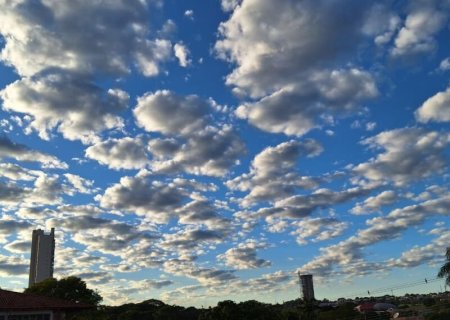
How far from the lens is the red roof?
33.2 metres

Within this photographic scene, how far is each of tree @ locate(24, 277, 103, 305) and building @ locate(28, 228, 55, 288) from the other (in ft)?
260

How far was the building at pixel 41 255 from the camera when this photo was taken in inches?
5832

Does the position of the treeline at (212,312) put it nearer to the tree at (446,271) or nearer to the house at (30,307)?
the house at (30,307)

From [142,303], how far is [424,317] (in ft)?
232

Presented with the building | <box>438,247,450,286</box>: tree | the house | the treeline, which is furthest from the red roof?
the building

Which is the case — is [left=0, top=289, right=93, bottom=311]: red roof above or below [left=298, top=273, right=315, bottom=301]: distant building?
below

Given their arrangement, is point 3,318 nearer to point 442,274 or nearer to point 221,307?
point 221,307

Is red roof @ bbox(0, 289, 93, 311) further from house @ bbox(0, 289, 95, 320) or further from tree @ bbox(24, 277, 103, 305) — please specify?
tree @ bbox(24, 277, 103, 305)

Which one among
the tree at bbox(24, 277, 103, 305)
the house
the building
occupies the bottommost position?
the house

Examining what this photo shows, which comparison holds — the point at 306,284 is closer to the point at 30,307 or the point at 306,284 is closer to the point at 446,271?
the point at 446,271

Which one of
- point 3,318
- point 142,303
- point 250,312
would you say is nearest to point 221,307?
point 250,312

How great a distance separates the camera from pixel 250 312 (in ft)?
197

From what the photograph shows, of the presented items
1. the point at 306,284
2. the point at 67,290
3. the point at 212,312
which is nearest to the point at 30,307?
the point at 212,312

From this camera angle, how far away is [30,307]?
34188 mm
